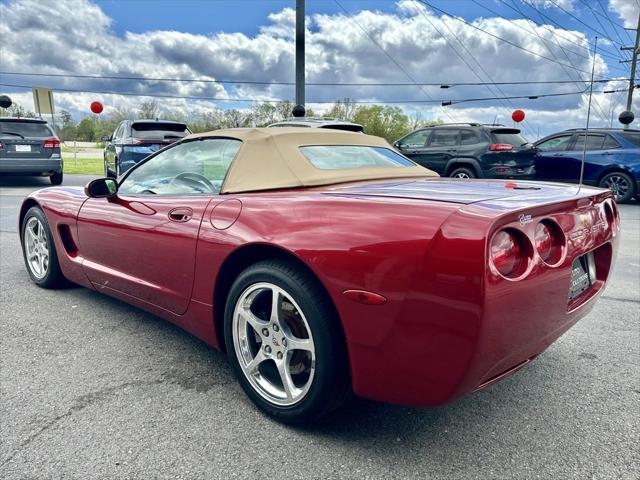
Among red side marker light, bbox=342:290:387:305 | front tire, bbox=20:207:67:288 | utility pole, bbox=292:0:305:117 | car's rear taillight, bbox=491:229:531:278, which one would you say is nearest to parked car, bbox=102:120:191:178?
front tire, bbox=20:207:67:288

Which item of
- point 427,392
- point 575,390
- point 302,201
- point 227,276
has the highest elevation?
point 302,201

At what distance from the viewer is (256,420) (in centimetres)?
226

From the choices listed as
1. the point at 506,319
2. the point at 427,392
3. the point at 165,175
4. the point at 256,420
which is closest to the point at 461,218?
the point at 506,319

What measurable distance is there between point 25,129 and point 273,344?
12706 millimetres

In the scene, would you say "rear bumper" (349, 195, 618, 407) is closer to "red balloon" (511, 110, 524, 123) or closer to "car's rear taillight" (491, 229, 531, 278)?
"car's rear taillight" (491, 229, 531, 278)

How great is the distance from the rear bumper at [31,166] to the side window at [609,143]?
12896mm

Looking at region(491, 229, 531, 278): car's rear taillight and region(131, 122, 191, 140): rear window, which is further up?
region(131, 122, 191, 140): rear window

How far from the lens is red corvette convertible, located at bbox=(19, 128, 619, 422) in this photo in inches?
68.0

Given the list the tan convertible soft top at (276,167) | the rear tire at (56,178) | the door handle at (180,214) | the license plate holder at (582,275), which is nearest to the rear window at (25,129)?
the rear tire at (56,178)

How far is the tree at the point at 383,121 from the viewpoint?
162 feet

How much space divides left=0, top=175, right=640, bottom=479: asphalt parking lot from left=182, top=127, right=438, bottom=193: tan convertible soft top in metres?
1.04

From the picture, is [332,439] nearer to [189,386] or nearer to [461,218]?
[189,386]

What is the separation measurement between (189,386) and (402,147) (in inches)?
419

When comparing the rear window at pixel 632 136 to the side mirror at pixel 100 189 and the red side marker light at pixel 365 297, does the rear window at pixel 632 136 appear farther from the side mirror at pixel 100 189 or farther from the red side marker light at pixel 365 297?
the red side marker light at pixel 365 297
